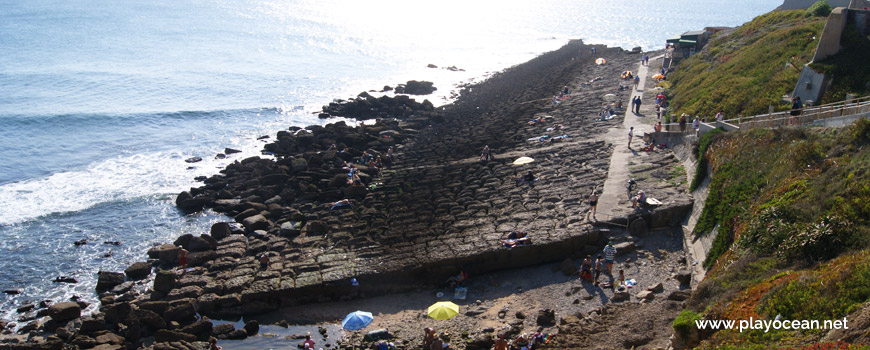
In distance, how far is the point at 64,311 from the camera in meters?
22.1

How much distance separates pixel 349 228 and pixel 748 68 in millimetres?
26684

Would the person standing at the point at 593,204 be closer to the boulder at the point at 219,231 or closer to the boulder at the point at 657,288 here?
the boulder at the point at 657,288

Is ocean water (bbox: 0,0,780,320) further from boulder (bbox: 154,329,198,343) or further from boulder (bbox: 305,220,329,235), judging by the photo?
boulder (bbox: 305,220,329,235)

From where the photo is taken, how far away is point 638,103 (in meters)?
40.2

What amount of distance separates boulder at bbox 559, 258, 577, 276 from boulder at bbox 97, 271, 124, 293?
682 inches

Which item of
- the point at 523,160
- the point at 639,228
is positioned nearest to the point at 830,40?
the point at 523,160

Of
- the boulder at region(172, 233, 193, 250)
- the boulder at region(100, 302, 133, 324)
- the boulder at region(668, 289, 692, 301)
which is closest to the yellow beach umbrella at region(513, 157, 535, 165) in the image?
the boulder at region(668, 289, 692, 301)

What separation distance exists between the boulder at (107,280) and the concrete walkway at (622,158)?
1918 centimetres

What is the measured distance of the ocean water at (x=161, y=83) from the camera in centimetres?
3181

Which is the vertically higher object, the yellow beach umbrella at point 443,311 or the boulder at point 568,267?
the boulder at point 568,267

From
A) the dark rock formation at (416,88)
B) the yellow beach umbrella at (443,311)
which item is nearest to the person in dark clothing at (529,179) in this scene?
the yellow beach umbrella at (443,311)

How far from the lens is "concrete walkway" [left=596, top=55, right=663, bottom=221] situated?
25222 millimetres

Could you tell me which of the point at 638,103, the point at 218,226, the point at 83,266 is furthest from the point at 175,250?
the point at 638,103

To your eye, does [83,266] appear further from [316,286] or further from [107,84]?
[107,84]
